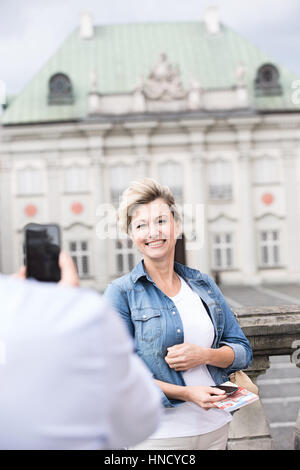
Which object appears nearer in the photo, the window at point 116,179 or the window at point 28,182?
the window at point 28,182

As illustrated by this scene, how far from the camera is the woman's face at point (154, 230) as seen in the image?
7.27 ft

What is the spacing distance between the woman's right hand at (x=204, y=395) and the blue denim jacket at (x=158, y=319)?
2.7 inches

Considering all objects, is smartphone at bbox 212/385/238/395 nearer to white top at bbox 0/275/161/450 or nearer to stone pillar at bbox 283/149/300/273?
white top at bbox 0/275/161/450

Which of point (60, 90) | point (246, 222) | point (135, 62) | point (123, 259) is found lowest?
point (123, 259)

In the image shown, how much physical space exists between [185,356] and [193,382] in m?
0.16

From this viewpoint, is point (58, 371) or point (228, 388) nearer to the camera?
point (58, 371)

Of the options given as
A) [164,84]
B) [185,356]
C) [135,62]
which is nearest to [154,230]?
[185,356]

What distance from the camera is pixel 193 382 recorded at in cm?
218

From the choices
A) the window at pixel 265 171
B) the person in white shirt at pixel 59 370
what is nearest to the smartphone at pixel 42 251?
the person in white shirt at pixel 59 370

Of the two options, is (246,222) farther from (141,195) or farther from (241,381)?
(141,195)

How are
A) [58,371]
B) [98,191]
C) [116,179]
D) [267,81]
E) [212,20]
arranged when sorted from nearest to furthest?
1. [58,371]
2. [98,191]
3. [116,179]
4. [267,81]
5. [212,20]

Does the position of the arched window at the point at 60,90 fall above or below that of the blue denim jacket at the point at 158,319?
above

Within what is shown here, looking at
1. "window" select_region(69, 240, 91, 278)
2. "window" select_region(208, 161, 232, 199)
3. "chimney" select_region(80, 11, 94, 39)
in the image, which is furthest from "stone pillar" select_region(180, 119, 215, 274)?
"chimney" select_region(80, 11, 94, 39)

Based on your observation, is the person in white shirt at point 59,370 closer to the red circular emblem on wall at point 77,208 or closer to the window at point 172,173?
the red circular emblem on wall at point 77,208
